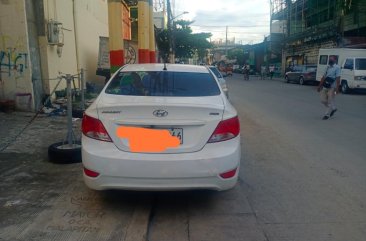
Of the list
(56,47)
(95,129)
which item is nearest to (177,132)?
(95,129)

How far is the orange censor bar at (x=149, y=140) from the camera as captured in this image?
4008 millimetres

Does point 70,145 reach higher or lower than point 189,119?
lower

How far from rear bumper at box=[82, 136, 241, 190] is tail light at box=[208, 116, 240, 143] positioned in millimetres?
63

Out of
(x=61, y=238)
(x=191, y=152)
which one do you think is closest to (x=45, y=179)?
(x=61, y=238)

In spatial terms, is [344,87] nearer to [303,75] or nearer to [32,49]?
[303,75]

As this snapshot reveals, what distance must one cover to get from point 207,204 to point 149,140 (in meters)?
1.22

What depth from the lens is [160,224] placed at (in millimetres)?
4164

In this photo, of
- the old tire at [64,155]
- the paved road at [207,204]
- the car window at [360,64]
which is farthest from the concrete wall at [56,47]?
the car window at [360,64]

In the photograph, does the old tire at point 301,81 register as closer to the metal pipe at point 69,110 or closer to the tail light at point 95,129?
the metal pipe at point 69,110

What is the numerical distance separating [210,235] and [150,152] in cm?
100

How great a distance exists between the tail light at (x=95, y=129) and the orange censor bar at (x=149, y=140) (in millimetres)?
Result: 247

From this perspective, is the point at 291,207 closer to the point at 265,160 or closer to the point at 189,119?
the point at 189,119

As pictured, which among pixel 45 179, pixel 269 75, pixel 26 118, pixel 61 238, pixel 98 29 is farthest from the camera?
pixel 269 75

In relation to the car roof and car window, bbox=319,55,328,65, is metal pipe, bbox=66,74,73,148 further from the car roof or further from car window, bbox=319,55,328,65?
car window, bbox=319,55,328,65
